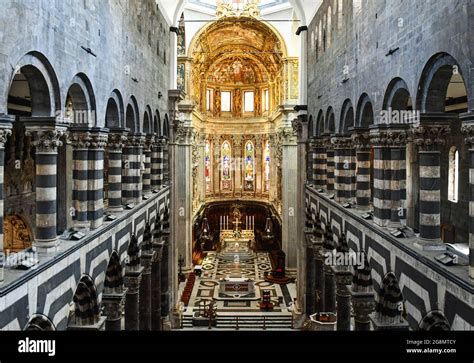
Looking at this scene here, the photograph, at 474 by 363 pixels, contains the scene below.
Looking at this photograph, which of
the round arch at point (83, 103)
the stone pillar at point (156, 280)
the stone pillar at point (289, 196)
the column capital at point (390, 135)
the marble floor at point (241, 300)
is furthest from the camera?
the stone pillar at point (289, 196)

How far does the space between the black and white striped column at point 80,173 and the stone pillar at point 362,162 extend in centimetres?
816

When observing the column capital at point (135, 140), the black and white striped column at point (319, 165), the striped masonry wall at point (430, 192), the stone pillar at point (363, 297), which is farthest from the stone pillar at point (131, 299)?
the striped masonry wall at point (430, 192)

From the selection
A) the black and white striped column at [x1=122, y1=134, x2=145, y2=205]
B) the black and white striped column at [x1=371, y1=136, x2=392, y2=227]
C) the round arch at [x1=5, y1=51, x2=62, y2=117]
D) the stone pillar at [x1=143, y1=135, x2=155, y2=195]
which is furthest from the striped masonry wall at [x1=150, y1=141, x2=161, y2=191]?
the round arch at [x1=5, y1=51, x2=62, y2=117]

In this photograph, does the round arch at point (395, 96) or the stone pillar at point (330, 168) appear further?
the stone pillar at point (330, 168)

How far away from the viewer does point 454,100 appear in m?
Answer: 18.6

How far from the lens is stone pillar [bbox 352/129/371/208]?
16.2 meters

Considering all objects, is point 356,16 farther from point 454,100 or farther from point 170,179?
point 170,179

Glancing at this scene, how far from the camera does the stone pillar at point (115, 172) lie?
53.2ft

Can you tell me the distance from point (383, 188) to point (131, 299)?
9.61 m

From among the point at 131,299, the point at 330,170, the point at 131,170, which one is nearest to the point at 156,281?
the point at 131,299

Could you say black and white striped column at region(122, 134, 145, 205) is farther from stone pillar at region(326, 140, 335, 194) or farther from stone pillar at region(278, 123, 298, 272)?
stone pillar at region(278, 123, 298, 272)

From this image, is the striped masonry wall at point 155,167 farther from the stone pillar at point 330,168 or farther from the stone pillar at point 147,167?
the stone pillar at point 330,168

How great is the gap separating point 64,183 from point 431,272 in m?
14.2

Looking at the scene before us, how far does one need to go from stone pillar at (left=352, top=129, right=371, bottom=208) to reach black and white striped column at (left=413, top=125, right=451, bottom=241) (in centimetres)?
507
